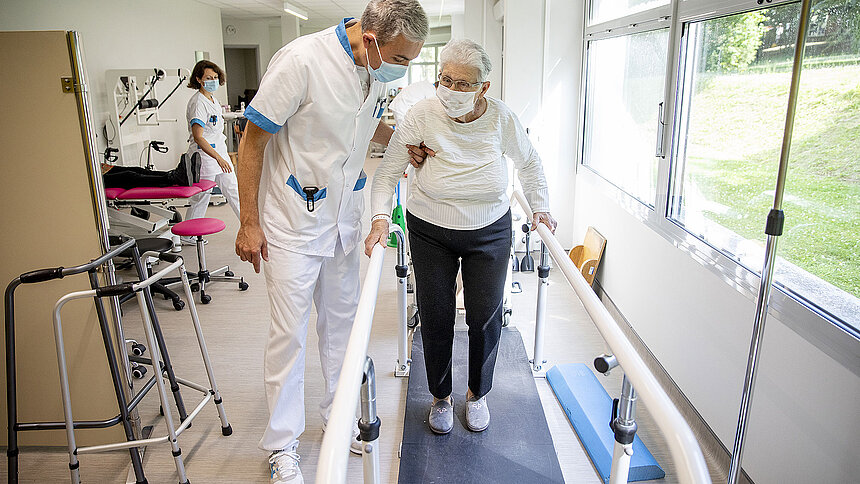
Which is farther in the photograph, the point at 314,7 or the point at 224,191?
the point at 314,7

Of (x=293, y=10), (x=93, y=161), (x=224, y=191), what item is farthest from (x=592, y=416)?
(x=293, y=10)

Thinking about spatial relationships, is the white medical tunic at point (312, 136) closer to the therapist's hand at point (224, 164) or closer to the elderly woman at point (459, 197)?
the elderly woman at point (459, 197)

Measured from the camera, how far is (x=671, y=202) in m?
2.92

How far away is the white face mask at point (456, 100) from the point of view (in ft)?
6.19

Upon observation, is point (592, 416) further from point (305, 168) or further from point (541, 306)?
point (305, 168)

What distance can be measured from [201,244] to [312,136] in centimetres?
257

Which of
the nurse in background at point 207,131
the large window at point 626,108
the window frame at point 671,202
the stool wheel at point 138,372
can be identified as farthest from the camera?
the nurse in background at point 207,131

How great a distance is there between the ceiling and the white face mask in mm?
8479

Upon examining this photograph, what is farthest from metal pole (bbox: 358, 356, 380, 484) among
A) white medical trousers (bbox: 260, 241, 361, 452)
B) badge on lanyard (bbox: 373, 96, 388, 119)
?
badge on lanyard (bbox: 373, 96, 388, 119)

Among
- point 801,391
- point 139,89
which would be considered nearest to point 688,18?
point 801,391

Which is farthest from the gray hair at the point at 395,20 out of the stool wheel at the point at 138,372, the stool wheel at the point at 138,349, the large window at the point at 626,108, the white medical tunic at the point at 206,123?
the white medical tunic at the point at 206,123

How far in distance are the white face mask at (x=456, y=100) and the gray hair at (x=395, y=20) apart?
0.18m

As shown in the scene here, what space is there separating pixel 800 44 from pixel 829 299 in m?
0.85

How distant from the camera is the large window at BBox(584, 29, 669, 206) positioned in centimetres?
324
